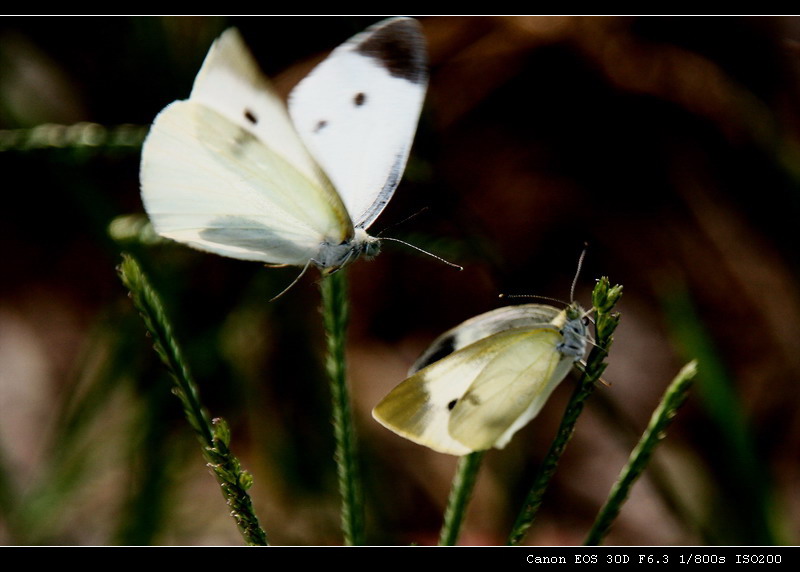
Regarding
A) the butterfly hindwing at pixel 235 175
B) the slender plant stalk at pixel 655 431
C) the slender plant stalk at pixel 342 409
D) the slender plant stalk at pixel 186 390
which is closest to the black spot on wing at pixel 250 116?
the butterfly hindwing at pixel 235 175

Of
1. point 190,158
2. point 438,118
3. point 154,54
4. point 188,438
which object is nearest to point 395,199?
point 438,118

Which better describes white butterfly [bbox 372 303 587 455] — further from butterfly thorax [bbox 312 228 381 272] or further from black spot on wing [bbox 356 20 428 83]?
black spot on wing [bbox 356 20 428 83]

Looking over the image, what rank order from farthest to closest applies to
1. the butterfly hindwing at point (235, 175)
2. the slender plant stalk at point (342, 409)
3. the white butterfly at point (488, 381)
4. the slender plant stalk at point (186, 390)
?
the butterfly hindwing at point (235, 175) < the white butterfly at point (488, 381) < the slender plant stalk at point (342, 409) < the slender plant stalk at point (186, 390)

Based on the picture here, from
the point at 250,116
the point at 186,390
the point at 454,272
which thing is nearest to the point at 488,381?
the point at 186,390

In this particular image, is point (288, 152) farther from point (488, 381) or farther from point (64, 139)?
point (488, 381)
